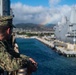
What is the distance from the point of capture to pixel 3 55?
5.65ft

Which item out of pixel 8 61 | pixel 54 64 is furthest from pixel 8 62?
pixel 54 64

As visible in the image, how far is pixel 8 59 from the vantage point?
1.72 metres

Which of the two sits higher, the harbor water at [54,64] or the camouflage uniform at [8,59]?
the camouflage uniform at [8,59]

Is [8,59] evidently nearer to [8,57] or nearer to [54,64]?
[8,57]

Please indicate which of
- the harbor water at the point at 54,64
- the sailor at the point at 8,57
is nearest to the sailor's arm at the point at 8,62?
the sailor at the point at 8,57

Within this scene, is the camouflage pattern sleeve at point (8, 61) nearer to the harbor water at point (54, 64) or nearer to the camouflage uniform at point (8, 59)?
the camouflage uniform at point (8, 59)

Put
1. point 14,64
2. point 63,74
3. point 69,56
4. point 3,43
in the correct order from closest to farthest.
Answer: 1. point 14,64
2. point 3,43
3. point 63,74
4. point 69,56

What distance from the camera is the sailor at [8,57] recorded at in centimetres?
172

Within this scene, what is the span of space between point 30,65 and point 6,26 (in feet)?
0.88

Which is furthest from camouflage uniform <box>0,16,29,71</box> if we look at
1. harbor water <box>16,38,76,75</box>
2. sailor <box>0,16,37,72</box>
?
harbor water <box>16,38,76,75</box>

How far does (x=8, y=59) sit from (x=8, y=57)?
0.05 feet

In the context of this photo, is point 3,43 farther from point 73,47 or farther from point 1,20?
point 73,47

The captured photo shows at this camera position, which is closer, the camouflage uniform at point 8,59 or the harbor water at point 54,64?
the camouflage uniform at point 8,59

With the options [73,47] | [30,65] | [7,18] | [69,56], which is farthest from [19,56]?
[73,47]
